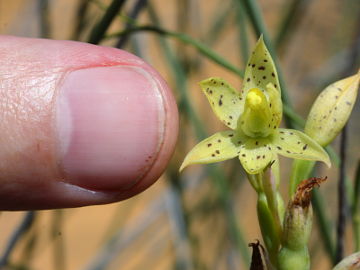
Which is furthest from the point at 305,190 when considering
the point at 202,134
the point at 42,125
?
the point at 202,134

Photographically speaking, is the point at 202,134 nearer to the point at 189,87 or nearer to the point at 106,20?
the point at 106,20

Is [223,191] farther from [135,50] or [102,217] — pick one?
[102,217]

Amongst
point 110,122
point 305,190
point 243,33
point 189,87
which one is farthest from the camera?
point 189,87

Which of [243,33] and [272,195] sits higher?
[243,33]

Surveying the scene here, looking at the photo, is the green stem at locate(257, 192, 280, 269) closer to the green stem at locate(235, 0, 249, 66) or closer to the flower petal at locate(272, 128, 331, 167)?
the flower petal at locate(272, 128, 331, 167)

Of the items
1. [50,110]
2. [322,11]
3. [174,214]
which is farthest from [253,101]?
[322,11]

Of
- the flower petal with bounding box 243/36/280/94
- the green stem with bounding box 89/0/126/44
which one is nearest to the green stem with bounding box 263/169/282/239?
the flower petal with bounding box 243/36/280/94

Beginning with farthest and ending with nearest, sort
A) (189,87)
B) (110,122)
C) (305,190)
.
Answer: (189,87) < (110,122) < (305,190)

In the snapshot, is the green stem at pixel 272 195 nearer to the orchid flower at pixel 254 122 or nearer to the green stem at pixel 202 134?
the orchid flower at pixel 254 122
